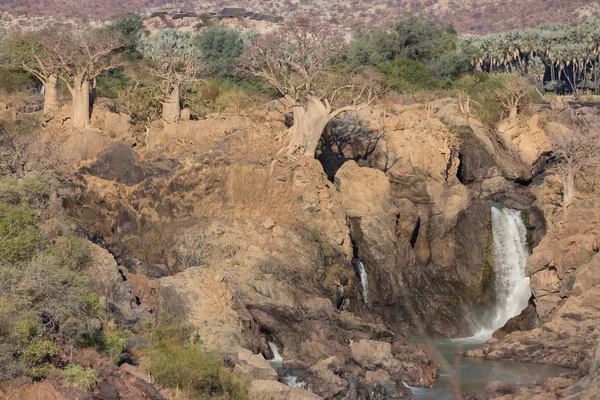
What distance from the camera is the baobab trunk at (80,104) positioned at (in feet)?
181

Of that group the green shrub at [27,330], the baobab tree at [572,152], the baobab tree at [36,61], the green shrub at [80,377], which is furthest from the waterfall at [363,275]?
the green shrub at [27,330]

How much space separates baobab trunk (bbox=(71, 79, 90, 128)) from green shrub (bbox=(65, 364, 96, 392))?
2592cm

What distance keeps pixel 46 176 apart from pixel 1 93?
14.7 metres

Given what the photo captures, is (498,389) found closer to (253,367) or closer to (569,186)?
(253,367)

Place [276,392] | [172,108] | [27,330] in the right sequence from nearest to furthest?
[27,330]
[276,392]
[172,108]

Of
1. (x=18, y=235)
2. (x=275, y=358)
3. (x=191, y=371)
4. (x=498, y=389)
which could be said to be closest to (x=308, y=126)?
(x=275, y=358)

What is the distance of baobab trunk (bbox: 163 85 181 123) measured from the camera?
2188 inches

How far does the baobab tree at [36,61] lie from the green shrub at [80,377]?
1074 inches

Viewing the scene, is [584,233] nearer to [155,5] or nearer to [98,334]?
[98,334]

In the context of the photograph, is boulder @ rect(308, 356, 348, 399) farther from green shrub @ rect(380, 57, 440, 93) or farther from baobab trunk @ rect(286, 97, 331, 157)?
green shrub @ rect(380, 57, 440, 93)

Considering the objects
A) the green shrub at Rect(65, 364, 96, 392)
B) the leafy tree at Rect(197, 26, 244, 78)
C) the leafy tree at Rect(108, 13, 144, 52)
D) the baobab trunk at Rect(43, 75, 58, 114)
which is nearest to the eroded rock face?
the green shrub at Rect(65, 364, 96, 392)

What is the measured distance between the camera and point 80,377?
30.3 m

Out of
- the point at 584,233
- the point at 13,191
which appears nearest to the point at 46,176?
the point at 13,191

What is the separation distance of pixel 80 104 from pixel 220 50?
25151 mm
